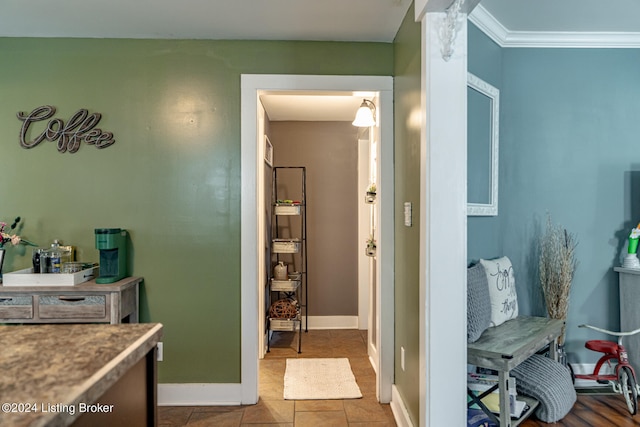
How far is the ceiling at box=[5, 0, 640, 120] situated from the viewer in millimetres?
2551

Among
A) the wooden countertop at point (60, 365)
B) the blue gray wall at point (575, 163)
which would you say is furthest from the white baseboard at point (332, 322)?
the wooden countertop at point (60, 365)

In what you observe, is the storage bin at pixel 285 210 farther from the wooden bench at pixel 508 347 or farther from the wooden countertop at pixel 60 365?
the wooden countertop at pixel 60 365

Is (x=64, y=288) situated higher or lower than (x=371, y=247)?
lower

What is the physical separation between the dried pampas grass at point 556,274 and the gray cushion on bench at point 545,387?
440mm

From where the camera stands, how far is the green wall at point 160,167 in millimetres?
3004

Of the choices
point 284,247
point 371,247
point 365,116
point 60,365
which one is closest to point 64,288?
point 60,365

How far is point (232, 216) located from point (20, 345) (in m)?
1.92

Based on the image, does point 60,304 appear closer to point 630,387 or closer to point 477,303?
point 477,303

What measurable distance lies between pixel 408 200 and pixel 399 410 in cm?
130

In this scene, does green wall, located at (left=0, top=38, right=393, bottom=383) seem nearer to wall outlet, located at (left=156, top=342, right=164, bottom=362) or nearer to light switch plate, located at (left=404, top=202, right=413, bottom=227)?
wall outlet, located at (left=156, top=342, right=164, bottom=362)

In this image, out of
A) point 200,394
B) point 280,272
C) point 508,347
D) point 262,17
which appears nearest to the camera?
point 508,347

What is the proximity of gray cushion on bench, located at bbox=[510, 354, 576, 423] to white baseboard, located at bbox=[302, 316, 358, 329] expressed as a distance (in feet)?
8.14

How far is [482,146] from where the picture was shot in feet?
9.36

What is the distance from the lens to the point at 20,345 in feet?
3.88
